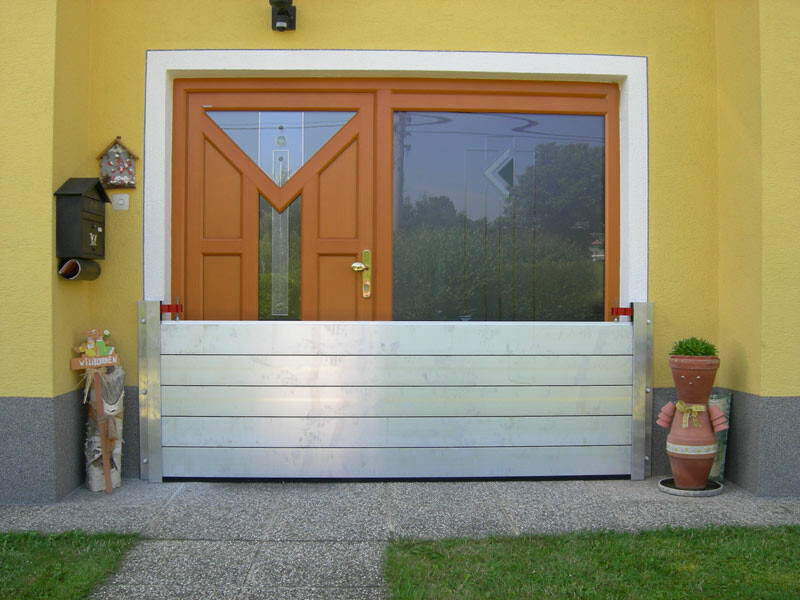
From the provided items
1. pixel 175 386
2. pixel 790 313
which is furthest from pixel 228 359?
pixel 790 313

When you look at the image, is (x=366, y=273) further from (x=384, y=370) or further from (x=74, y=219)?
(x=74, y=219)

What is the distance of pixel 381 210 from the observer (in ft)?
15.3

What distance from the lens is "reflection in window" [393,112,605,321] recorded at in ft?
15.5

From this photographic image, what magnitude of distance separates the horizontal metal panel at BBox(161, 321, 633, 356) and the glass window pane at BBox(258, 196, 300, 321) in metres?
0.29

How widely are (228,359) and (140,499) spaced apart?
97cm

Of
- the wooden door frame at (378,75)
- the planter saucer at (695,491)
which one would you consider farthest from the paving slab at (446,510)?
the wooden door frame at (378,75)

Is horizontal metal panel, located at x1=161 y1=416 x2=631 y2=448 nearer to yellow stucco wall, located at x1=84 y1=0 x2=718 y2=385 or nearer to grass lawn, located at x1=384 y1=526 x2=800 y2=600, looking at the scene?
yellow stucco wall, located at x1=84 y1=0 x2=718 y2=385

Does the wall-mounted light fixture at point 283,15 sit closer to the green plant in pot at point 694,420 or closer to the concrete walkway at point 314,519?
the concrete walkway at point 314,519

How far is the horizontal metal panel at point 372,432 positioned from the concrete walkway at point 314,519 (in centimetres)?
26

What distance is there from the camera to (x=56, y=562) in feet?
10.2

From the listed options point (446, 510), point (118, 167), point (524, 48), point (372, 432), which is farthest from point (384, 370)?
point (524, 48)

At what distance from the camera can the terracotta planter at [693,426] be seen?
4.11m

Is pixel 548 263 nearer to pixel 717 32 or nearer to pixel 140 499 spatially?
pixel 717 32

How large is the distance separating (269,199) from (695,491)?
326 cm
